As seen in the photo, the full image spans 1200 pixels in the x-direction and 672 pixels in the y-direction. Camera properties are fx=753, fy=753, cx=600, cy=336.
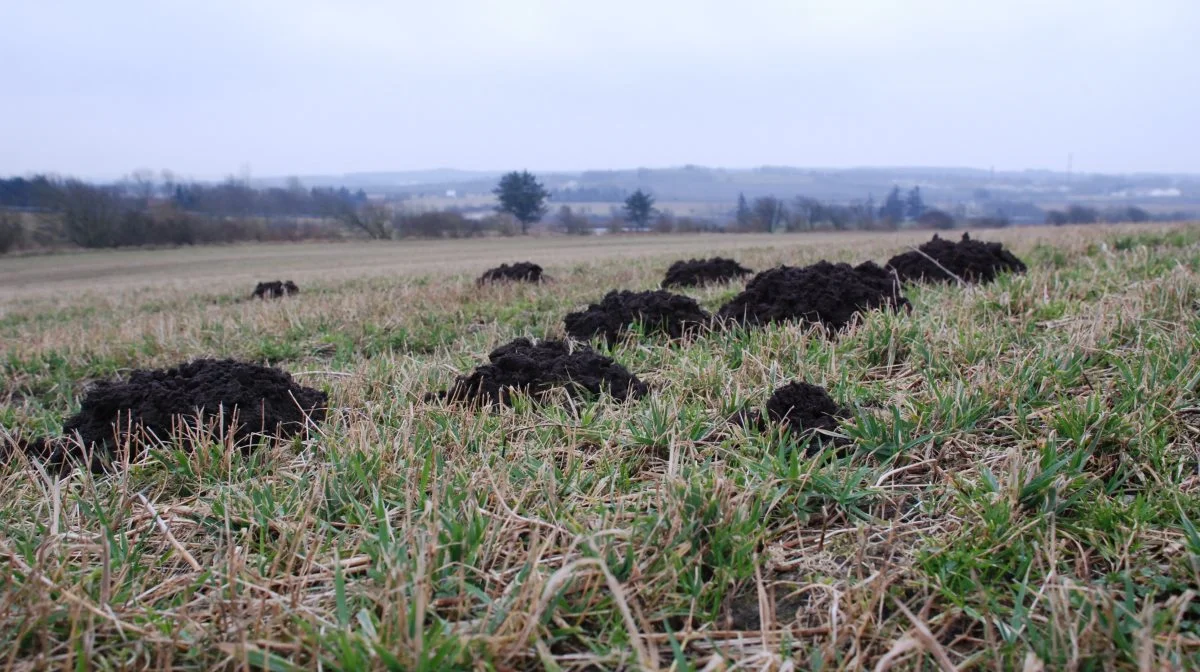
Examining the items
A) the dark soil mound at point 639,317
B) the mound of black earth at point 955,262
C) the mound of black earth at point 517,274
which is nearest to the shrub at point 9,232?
the mound of black earth at point 517,274

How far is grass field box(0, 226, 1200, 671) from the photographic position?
1.70 m

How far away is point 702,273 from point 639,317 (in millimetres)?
3731

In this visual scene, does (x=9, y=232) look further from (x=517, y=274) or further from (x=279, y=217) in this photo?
(x=517, y=274)

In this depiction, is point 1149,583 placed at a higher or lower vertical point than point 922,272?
lower

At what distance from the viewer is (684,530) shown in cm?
204

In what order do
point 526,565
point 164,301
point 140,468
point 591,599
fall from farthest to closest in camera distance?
point 164,301 → point 140,468 → point 526,565 → point 591,599

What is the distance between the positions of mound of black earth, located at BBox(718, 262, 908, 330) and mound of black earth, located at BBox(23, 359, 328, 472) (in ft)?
8.63

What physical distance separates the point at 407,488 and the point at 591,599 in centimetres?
74

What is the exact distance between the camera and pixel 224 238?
67125 millimetres

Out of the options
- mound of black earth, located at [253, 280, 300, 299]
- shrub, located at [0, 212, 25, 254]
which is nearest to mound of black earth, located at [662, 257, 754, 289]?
mound of black earth, located at [253, 280, 300, 299]

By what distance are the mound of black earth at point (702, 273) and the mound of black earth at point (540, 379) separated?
4.73m

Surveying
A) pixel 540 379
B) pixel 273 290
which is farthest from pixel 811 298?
pixel 273 290

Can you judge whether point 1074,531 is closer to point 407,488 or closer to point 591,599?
point 591,599

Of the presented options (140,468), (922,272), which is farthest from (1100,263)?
(140,468)
